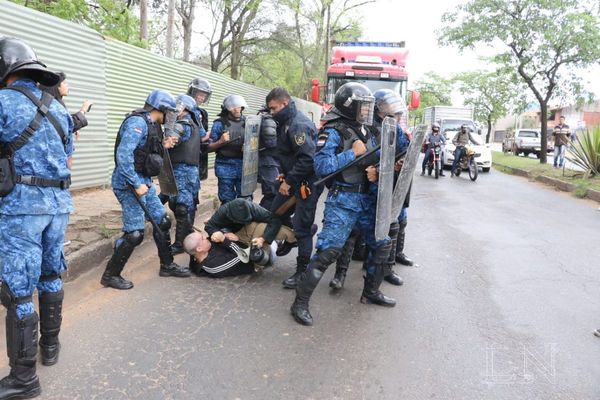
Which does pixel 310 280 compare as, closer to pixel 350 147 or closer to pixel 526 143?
pixel 350 147

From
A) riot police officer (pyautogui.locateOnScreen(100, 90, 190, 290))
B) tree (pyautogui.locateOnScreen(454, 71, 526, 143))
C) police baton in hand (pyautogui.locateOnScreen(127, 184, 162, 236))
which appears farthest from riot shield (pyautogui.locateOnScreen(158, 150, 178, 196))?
tree (pyautogui.locateOnScreen(454, 71, 526, 143))

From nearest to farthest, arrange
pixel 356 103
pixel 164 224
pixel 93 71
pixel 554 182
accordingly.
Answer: pixel 356 103
pixel 164 224
pixel 93 71
pixel 554 182

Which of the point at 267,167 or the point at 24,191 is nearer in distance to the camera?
the point at 24,191

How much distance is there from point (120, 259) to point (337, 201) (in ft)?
6.31

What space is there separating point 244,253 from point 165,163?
3.70 ft

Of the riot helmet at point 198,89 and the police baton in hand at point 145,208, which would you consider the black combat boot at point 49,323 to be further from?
the riot helmet at point 198,89

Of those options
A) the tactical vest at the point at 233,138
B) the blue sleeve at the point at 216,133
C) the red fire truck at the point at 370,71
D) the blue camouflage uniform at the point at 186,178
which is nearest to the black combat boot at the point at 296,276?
the blue camouflage uniform at the point at 186,178

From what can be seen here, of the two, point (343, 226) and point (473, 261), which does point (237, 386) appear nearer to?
point (343, 226)

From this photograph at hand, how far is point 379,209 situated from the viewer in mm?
3432

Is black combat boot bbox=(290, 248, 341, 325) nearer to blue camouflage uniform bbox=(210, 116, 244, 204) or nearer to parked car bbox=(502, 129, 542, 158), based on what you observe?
blue camouflage uniform bbox=(210, 116, 244, 204)

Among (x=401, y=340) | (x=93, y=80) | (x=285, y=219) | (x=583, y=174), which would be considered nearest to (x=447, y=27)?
(x=583, y=174)

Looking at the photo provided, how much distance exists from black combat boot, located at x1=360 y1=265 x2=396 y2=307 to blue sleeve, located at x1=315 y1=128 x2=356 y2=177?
1010 millimetres

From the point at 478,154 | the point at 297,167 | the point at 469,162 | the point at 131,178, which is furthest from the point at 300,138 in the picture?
the point at 478,154

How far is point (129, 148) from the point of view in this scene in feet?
12.5
